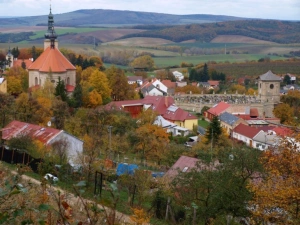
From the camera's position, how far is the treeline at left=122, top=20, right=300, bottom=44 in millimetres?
141125

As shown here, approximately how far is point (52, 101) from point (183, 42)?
110 metres

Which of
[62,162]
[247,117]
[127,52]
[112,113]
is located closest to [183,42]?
[127,52]

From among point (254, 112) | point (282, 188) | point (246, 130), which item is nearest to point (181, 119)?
point (246, 130)

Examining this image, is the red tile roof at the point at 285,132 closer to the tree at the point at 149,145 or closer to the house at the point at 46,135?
the tree at the point at 149,145

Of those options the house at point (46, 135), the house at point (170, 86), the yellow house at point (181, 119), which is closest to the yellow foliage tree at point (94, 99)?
the yellow house at point (181, 119)

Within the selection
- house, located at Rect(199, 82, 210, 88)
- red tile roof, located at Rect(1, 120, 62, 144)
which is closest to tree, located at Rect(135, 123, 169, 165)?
red tile roof, located at Rect(1, 120, 62, 144)

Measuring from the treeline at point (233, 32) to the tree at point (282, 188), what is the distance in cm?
13031

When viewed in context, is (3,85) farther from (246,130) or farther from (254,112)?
(254,112)

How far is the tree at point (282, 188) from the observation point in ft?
28.3

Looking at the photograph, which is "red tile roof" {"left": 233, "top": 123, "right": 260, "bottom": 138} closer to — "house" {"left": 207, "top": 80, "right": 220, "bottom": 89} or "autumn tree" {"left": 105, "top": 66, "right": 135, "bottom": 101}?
"autumn tree" {"left": 105, "top": 66, "right": 135, "bottom": 101}

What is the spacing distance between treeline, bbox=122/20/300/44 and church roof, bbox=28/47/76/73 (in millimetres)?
99551

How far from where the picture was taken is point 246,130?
3297cm

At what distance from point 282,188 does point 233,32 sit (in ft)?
460

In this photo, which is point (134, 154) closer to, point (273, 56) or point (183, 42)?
point (273, 56)
